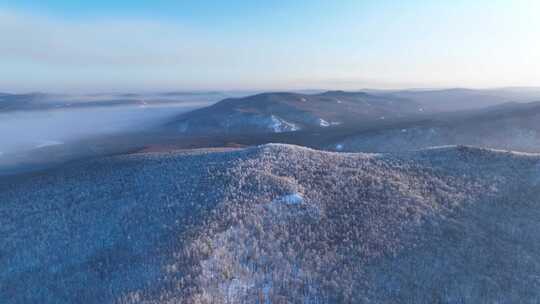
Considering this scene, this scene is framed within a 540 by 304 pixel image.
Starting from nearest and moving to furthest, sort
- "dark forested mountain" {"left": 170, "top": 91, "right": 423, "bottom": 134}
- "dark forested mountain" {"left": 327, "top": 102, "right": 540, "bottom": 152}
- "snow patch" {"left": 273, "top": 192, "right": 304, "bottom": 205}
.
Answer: "snow patch" {"left": 273, "top": 192, "right": 304, "bottom": 205}
"dark forested mountain" {"left": 327, "top": 102, "right": 540, "bottom": 152}
"dark forested mountain" {"left": 170, "top": 91, "right": 423, "bottom": 134}

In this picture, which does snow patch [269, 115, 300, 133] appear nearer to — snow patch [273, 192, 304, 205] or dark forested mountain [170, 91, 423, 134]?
dark forested mountain [170, 91, 423, 134]

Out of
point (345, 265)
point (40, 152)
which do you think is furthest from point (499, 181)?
point (40, 152)

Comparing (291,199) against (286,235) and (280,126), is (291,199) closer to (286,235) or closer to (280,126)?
(286,235)

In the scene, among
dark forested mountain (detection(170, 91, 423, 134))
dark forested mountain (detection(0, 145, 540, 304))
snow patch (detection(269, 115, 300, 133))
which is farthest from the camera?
dark forested mountain (detection(170, 91, 423, 134))

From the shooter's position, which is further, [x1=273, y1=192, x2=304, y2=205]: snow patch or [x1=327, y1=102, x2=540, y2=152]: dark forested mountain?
[x1=327, y1=102, x2=540, y2=152]: dark forested mountain

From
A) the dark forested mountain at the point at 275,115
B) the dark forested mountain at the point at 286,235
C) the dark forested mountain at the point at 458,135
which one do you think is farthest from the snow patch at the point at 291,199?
the dark forested mountain at the point at 275,115

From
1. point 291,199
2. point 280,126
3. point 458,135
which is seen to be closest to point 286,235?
point 291,199

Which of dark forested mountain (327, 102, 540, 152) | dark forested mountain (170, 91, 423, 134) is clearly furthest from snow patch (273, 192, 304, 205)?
dark forested mountain (170, 91, 423, 134)

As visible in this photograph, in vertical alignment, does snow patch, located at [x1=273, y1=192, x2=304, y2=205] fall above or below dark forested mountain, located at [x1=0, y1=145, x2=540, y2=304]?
above
